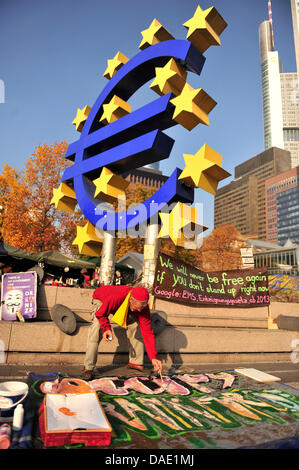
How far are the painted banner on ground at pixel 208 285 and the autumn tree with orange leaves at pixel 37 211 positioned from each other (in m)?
16.0

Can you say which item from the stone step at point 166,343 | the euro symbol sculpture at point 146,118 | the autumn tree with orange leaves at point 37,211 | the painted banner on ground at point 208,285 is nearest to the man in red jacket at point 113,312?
the stone step at point 166,343

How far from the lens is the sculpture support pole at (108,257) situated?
10.9m

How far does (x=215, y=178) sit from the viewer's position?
867 cm

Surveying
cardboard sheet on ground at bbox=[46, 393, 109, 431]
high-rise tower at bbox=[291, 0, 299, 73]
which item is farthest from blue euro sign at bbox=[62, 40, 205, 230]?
high-rise tower at bbox=[291, 0, 299, 73]

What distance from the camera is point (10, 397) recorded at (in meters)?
2.51

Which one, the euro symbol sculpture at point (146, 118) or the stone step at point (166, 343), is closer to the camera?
the stone step at point (166, 343)

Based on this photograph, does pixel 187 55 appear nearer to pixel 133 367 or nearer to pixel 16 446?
pixel 133 367

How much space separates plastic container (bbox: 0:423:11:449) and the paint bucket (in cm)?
17

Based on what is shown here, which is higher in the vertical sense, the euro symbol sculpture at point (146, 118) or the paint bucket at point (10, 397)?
the euro symbol sculpture at point (146, 118)

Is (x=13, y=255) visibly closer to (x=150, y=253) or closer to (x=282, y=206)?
(x=150, y=253)

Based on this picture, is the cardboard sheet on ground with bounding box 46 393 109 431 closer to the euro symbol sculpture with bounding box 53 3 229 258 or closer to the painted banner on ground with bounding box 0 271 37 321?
the painted banner on ground with bounding box 0 271 37 321

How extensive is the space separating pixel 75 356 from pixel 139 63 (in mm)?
9583

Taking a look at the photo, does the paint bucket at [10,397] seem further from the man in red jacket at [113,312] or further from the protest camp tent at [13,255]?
the protest camp tent at [13,255]
